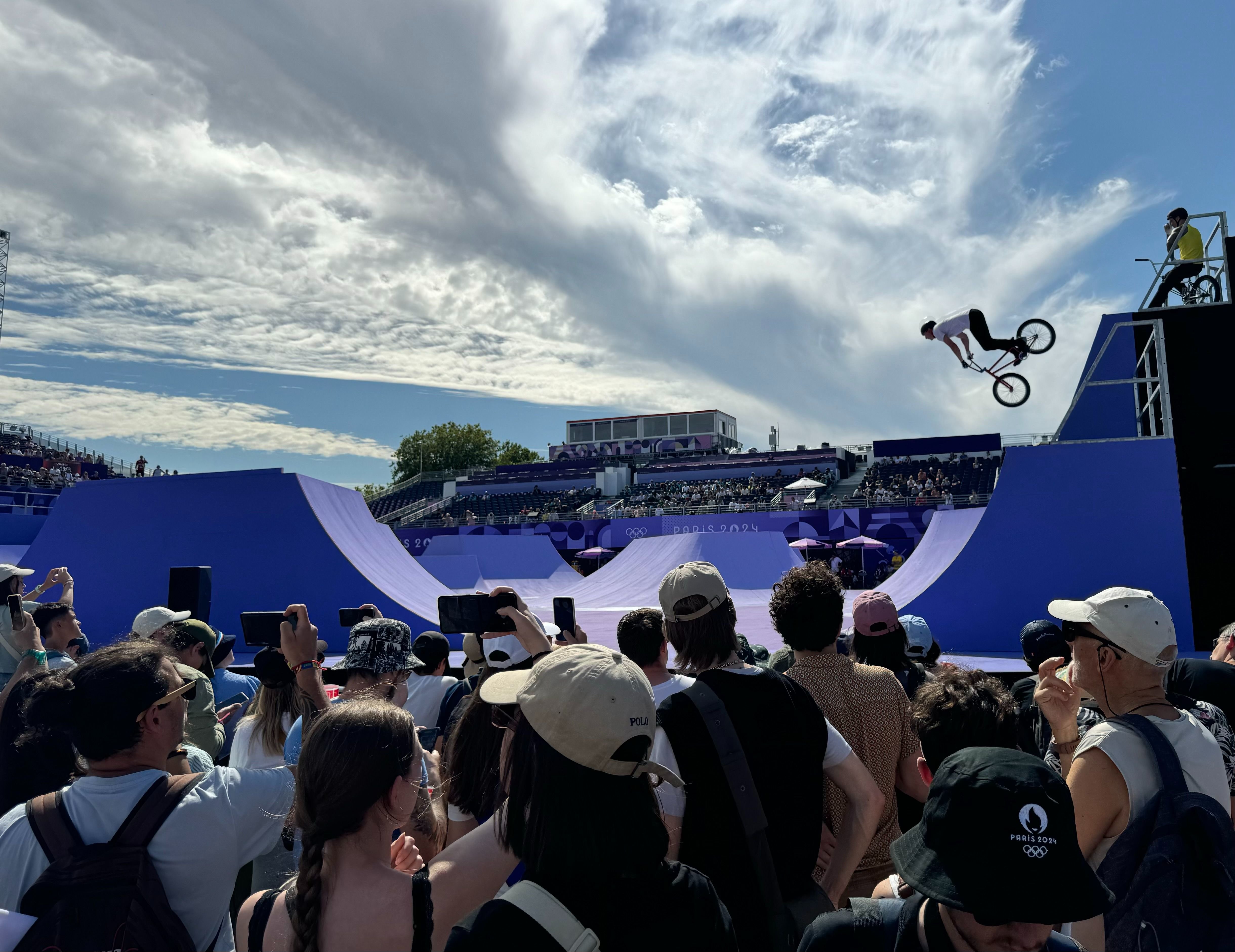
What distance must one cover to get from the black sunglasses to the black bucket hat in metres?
1.02

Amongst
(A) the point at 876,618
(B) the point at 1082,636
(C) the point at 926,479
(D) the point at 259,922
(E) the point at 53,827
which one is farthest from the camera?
(C) the point at 926,479

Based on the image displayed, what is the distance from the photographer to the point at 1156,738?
1662 millimetres

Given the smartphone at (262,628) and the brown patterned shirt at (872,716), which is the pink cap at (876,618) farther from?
the smartphone at (262,628)

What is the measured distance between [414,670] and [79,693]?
2.13m

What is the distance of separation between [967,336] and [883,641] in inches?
274

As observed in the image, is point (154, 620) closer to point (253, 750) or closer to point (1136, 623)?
point (253, 750)

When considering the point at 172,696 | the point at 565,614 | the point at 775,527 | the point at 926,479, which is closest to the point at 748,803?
the point at 172,696

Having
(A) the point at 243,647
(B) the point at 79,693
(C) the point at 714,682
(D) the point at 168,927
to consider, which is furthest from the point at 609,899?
(A) the point at 243,647

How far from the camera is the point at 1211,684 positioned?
257 centimetres

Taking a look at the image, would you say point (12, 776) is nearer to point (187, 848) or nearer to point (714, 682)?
point (187, 848)

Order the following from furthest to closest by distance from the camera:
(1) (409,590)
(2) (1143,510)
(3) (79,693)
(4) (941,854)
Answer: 1. (1) (409,590)
2. (2) (1143,510)
3. (3) (79,693)
4. (4) (941,854)

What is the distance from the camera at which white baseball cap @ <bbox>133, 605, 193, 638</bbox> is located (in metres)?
3.57

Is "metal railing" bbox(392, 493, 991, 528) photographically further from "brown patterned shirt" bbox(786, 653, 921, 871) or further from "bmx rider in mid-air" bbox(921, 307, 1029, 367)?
"brown patterned shirt" bbox(786, 653, 921, 871)

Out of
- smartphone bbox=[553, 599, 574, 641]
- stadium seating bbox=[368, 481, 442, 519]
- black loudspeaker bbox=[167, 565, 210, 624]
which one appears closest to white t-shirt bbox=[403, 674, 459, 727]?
smartphone bbox=[553, 599, 574, 641]
